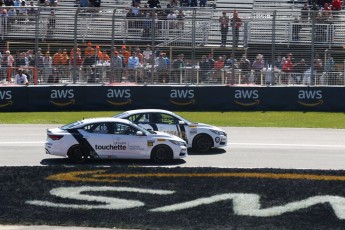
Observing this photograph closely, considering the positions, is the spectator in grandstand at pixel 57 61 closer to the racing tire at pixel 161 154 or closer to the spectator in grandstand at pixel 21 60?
the spectator in grandstand at pixel 21 60

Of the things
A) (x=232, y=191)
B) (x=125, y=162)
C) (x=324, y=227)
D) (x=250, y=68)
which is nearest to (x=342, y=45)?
(x=250, y=68)

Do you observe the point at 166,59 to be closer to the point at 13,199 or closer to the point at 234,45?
the point at 234,45

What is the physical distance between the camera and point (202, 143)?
1046 inches

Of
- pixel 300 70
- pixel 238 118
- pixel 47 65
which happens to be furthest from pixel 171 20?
pixel 300 70

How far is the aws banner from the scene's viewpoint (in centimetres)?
3631

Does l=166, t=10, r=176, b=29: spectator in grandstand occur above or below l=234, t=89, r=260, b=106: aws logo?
above

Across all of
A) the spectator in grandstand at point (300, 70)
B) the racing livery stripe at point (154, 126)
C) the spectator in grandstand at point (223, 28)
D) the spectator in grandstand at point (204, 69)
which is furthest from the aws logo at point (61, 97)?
the racing livery stripe at point (154, 126)

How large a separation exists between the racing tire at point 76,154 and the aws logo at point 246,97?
13642mm

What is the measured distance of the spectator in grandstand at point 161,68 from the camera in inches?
1455

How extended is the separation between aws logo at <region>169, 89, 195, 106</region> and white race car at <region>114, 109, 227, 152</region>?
33.3 ft

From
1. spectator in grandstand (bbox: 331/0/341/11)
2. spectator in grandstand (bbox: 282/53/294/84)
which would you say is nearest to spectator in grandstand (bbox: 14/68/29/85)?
spectator in grandstand (bbox: 282/53/294/84)

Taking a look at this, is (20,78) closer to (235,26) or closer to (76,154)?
(235,26)

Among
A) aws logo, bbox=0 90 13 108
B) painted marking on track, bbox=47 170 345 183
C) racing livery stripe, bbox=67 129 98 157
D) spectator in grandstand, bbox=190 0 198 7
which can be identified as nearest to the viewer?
painted marking on track, bbox=47 170 345 183

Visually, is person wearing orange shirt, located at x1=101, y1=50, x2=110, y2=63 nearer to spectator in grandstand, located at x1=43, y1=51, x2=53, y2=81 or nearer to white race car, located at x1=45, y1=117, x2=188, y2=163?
spectator in grandstand, located at x1=43, y1=51, x2=53, y2=81
